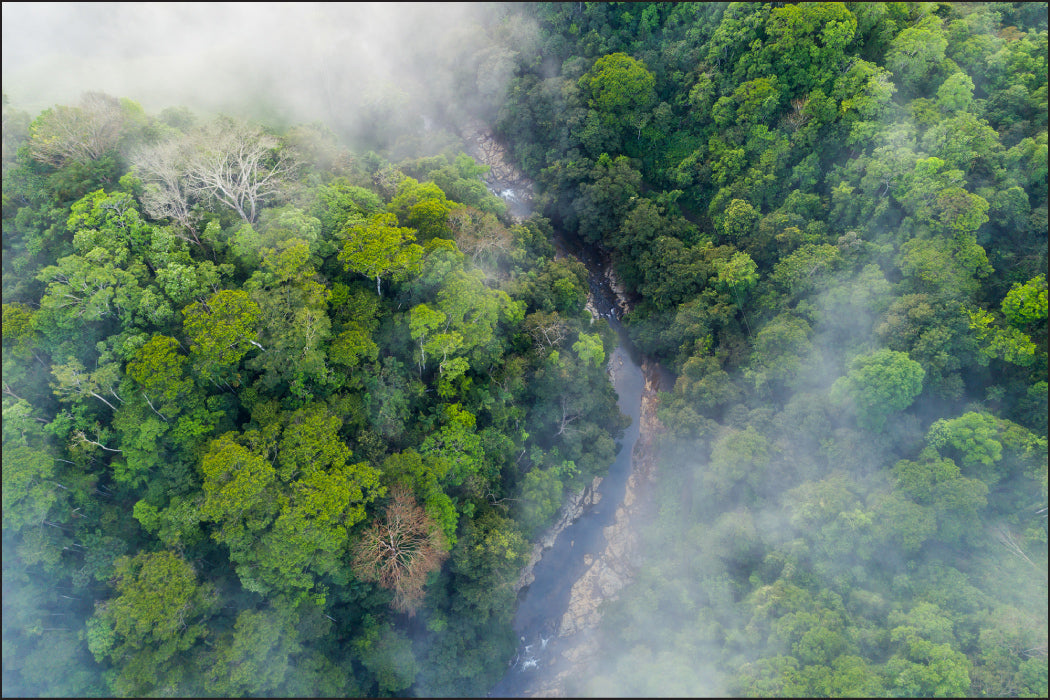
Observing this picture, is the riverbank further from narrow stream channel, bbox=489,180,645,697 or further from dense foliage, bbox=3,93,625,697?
dense foliage, bbox=3,93,625,697

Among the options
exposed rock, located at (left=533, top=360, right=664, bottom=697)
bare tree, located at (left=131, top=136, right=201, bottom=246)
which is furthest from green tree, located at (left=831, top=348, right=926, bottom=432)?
bare tree, located at (left=131, top=136, right=201, bottom=246)

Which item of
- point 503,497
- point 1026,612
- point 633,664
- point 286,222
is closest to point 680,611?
point 633,664

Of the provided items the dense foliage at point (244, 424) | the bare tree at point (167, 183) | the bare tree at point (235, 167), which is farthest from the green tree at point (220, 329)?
the bare tree at point (235, 167)

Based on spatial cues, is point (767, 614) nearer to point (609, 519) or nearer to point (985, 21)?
point (609, 519)

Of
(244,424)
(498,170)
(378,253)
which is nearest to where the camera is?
(244,424)

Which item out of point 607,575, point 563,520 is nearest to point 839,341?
point 607,575

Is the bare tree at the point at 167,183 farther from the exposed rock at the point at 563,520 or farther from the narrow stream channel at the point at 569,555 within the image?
the narrow stream channel at the point at 569,555

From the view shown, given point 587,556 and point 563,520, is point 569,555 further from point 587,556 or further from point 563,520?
point 563,520
